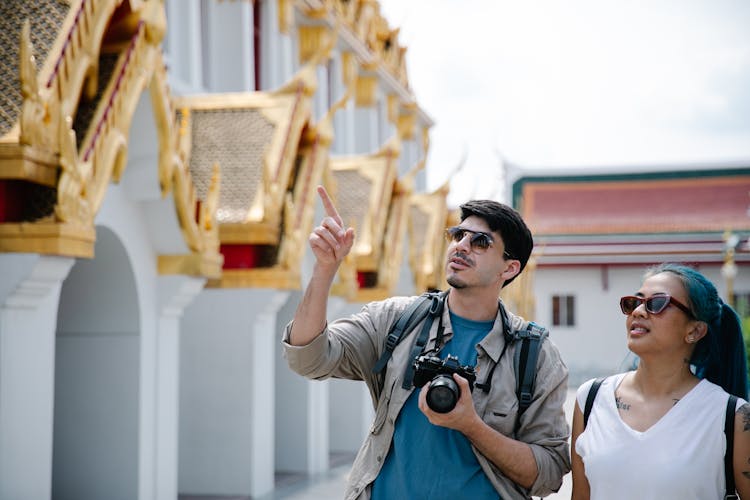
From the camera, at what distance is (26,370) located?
232 inches

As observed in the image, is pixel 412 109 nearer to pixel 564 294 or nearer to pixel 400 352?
pixel 564 294

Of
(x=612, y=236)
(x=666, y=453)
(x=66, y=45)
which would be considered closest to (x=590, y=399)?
(x=666, y=453)

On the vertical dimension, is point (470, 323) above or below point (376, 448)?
above

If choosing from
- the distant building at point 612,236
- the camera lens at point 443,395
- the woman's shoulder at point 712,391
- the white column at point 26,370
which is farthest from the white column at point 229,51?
the distant building at point 612,236

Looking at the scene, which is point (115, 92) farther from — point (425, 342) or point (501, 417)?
point (501, 417)

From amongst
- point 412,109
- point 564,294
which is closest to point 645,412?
point 412,109

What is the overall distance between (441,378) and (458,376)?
45 millimetres

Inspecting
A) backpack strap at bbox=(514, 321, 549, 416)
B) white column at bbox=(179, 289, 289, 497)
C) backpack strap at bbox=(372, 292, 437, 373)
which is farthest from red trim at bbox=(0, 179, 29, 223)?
white column at bbox=(179, 289, 289, 497)

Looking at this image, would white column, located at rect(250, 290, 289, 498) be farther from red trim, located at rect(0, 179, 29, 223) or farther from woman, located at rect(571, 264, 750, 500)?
woman, located at rect(571, 264, 750, 500)

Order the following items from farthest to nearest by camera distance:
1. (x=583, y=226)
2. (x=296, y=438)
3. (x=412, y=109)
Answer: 1. (x=583, y=226)
2. (x=412, y=109)
3. (x=296, y=438)

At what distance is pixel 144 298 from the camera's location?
7.95 metres

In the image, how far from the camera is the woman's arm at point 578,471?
3.21 meters

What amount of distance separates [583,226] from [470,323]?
101ft

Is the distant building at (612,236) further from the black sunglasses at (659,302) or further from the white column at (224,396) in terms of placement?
the black sunglasses at (659,302)
